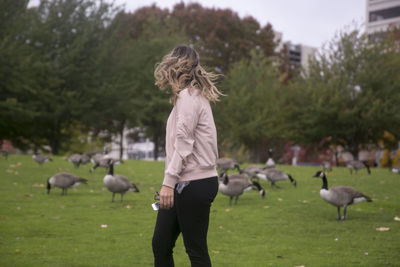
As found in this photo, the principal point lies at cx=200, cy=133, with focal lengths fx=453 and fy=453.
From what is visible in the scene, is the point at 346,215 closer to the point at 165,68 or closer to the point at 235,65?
the point at 165,68

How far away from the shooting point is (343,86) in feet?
137

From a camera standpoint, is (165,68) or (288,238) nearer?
(165,68)

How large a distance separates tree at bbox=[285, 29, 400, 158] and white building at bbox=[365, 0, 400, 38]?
142ft

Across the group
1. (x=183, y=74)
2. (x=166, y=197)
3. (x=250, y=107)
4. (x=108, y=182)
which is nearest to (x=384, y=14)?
(x=250, y=107)

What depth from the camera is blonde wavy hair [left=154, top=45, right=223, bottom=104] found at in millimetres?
4426

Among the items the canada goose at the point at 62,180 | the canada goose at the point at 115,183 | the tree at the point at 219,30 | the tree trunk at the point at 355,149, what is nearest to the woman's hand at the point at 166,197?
the canada goose at the point at 115,183

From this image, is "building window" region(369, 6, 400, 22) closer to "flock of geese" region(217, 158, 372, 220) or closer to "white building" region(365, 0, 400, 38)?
"white building" region(365, 0, 400, 38)

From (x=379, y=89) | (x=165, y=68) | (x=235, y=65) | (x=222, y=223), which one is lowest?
(x=222, y=223)

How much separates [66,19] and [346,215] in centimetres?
3665

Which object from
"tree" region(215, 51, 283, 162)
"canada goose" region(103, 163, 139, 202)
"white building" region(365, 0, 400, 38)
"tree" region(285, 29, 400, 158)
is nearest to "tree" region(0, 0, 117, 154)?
"tree" region(215, 51, 283, 162)

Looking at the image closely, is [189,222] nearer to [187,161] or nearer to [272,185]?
[187,161]

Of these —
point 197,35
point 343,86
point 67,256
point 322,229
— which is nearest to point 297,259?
point 322,229

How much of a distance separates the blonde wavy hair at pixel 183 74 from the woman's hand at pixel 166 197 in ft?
2.95

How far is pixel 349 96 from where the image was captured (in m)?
41.6
